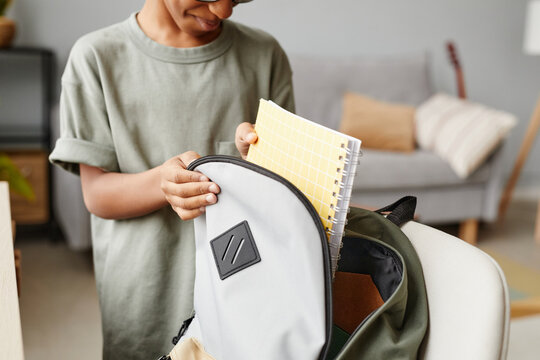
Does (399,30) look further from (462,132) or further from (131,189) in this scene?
(131,189)

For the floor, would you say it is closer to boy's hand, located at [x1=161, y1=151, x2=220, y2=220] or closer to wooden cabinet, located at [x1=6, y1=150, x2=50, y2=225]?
wooden cabinet, located at [x1=6, y1=150, x2=50, y2=225]

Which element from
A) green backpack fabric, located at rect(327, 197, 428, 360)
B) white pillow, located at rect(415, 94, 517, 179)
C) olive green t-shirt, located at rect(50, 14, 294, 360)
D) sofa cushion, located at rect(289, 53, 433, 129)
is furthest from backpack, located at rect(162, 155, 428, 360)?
sofa cushion, located at rect(289, 53, 433, 129)

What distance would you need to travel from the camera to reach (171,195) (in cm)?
66

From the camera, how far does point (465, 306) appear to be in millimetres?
534

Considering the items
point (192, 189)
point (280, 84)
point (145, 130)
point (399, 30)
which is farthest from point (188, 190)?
point (399, 30)

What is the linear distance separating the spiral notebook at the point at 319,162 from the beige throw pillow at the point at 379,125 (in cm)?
255

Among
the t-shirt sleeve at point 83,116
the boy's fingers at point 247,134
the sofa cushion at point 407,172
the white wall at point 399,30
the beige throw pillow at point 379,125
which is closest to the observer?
the boy's fingers at point 247,134

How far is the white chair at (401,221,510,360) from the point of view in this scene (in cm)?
52

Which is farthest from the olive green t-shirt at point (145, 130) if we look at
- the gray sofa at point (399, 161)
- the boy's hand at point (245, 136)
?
the gray sofa at point (399, 161)

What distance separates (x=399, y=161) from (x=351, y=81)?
643mm

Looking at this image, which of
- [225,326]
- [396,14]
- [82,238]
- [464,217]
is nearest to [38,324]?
[82,238]

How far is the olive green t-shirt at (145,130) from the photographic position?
812mm

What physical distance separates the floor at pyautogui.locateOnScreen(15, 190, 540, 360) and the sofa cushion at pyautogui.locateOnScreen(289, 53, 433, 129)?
2.81 feet

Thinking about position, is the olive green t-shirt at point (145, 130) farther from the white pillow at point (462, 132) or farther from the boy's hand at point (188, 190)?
the white pillow at point (462, 132)
